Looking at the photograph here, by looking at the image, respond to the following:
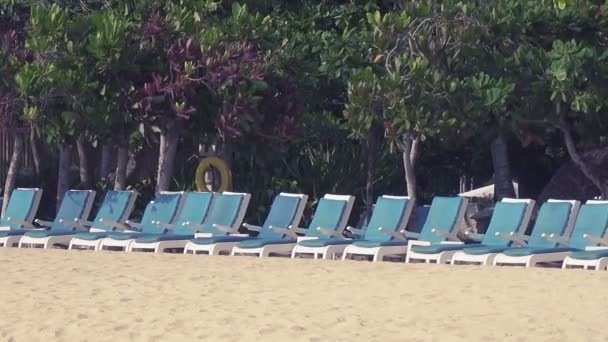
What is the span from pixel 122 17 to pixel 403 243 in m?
5.98

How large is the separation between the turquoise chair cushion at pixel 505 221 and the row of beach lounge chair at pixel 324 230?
0.5 inches

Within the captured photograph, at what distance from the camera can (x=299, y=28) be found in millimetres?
19984

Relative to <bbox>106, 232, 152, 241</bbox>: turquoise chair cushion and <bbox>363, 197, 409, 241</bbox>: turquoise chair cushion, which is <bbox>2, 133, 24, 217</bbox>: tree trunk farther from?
<bbox>363, 197, 409, 241</bbox>: turquoise chair cushion

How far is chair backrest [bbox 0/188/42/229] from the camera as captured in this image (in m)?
17.3

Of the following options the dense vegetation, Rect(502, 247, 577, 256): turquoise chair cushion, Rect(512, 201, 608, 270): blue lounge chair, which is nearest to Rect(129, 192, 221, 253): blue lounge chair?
the dense vegetation

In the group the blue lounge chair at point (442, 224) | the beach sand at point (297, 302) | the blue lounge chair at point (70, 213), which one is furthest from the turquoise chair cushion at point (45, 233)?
the blue lounge chair at point (442, 224)

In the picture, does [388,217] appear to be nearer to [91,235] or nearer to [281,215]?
[281,215]

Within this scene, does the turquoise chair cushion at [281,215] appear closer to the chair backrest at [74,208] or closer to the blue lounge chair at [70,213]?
the blue lounge chair at [70,213]

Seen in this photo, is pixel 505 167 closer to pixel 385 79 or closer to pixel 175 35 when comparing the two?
pixel 385 79

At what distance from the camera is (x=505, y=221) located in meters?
14.0

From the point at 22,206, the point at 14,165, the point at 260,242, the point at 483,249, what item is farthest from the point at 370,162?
the point at 14,165

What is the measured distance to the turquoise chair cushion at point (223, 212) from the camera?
15648 mm

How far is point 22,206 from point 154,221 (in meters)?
2.40

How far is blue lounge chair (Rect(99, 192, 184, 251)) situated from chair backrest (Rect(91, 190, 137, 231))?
0.30 ft
